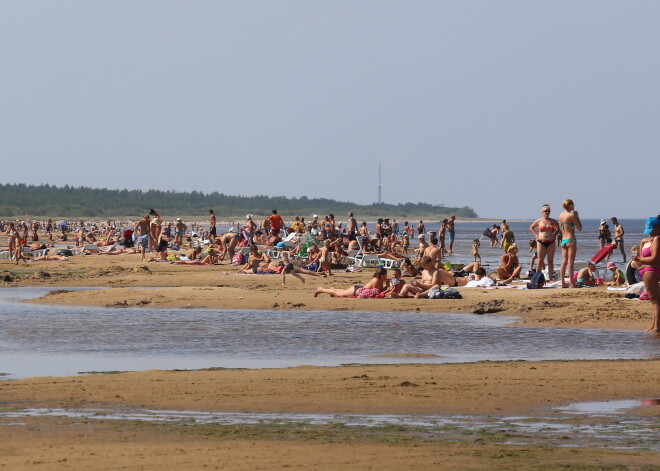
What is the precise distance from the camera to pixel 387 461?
5.93 metres

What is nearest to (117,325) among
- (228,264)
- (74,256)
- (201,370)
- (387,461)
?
(201,370)

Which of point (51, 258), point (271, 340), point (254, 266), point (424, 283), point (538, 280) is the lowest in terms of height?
point (51, 258)

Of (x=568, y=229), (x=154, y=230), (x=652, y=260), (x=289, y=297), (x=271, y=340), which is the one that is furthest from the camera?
(x=154, y=230)

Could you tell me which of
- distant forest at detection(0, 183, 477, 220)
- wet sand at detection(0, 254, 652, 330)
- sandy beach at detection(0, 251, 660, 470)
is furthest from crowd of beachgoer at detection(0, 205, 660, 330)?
distant forest at detection(0, 183, 477, 220)

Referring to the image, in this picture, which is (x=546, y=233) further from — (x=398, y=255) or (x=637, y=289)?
(x=398, y=255)

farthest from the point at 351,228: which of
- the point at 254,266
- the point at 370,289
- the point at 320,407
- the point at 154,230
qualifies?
the point at 320,407

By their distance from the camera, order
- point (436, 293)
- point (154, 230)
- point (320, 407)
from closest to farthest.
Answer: point (320, 407) → point (436, 293) → point (154, 230)

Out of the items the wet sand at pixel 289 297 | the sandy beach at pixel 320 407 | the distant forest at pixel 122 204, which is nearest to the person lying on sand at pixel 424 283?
the wet sand at pixel 289 297

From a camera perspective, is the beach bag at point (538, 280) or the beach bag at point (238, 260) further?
the beach bag at point (238, 260)

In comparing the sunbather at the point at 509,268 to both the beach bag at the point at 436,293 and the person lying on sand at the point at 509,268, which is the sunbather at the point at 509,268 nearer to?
the person lying on sand at the point at 509,268

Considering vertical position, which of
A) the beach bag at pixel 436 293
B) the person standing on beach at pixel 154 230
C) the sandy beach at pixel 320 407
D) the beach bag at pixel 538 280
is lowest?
the sandy beach at pixel 320 407

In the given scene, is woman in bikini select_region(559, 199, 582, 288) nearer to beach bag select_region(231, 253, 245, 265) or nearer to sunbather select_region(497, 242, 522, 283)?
sunbather select_region(497, 242, 522, 283)

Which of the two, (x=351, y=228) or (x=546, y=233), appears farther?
(x=351, y=228)

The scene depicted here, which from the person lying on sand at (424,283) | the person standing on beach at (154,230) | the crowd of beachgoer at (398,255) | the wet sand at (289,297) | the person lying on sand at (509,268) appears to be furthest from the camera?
the person standing on beach at (154,230)
